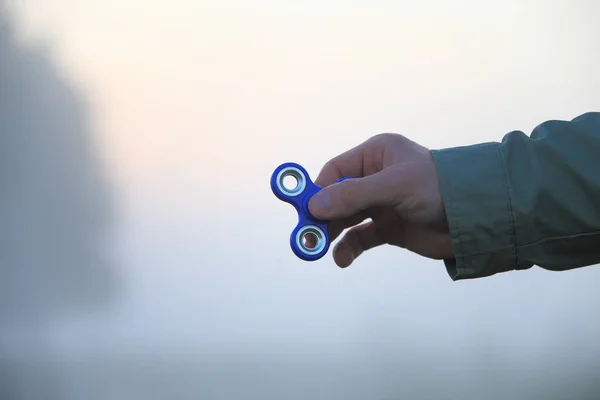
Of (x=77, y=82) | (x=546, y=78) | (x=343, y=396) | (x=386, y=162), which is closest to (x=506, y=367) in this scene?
(x=343, y=396)

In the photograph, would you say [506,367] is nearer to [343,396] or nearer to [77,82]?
[343,396]

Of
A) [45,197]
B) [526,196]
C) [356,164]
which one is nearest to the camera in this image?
[526,196]

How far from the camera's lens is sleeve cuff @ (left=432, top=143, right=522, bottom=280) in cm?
46

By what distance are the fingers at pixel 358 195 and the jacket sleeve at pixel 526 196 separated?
0.15 ft

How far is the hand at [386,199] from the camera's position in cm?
47

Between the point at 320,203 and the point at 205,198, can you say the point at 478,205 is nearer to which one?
the point at 320,203

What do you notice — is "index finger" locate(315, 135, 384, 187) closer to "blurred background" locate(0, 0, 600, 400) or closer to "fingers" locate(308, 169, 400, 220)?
"fingers" locate(308, 169, 400, 220)

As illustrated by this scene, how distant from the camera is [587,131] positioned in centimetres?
47

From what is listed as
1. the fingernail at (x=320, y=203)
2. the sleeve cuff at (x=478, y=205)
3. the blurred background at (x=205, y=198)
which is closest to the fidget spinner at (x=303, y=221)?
the fingernail at (x=320, y=203)

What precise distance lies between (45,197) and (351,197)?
731mm

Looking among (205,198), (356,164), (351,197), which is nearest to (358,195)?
(351,197)

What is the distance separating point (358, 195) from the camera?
0.47 metres

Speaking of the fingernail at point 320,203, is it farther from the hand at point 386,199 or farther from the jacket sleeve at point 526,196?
the jacket sleeve at point 526,196

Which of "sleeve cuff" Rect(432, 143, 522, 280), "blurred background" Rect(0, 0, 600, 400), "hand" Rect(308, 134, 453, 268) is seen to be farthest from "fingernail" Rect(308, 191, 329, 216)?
"blurred background" Rect(0, 0, 600, 400)
